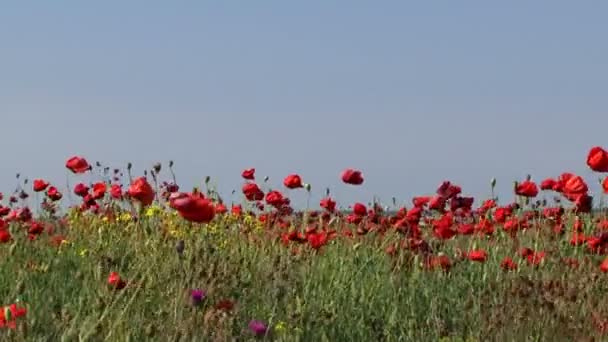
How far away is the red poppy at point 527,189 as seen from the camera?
740 centimetres

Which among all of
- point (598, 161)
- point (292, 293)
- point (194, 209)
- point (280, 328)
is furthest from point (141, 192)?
point (598, 161)

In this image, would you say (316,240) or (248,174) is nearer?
(316,240)

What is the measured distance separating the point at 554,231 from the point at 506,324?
2.61m

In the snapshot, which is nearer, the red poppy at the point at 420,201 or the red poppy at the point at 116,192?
the red poppy at the point at 420,201

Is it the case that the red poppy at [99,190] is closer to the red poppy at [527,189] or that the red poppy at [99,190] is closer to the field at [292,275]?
the field at [292,275]

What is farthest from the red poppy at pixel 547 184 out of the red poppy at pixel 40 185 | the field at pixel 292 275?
the red poppy at pixel 40 185

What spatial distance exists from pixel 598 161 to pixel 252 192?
2526 mm

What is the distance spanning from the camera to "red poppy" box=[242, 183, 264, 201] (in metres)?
7.82

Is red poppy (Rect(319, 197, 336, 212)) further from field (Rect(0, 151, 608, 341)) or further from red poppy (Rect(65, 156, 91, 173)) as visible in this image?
red poppy (Rect(65, 156, 91, 173))

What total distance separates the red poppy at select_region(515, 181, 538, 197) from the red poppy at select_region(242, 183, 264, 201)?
187 centimetres

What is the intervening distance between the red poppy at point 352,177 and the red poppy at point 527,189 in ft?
3.90

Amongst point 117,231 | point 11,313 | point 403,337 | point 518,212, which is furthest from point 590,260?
point 11,313

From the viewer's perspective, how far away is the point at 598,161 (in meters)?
6.64

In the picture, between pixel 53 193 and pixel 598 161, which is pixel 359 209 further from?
pixel 53 193
